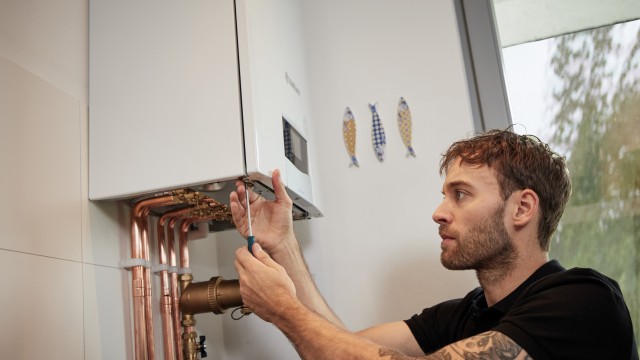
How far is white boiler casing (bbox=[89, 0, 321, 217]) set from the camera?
143 cm

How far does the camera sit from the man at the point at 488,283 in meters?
1.13

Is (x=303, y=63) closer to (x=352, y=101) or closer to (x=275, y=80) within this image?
(x=352, y=101)

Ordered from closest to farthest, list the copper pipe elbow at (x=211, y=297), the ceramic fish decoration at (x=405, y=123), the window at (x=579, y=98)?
1. the copper pipe elbow at (x=211, y=297)
2. the window at (x=579, y=98)
3. the ceramic fish decoration at (x=405, y=123)

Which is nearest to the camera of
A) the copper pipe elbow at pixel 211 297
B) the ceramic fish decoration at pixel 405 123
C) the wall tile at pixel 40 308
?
the wall tile at pixel 40 308

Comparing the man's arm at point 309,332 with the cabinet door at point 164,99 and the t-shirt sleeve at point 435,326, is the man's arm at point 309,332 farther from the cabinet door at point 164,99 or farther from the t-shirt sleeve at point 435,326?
the t-shirt sleeve at point 435,326

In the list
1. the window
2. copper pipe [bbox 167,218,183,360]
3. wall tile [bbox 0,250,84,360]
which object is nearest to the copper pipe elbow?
copper pipe [bbox 167,218,183,360]

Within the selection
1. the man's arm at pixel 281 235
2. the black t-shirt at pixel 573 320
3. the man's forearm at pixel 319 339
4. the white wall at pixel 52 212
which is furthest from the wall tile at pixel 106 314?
the black t-shirt at pixel 573 320

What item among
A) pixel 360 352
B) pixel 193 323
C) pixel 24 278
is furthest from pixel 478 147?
pixel 24 278

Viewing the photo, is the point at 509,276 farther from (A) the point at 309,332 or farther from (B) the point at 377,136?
(B) the point at 377,136

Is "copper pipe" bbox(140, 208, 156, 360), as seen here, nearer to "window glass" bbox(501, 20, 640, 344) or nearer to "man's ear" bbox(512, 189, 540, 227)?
"man's ear" bbox(512, 189, 540, 227)

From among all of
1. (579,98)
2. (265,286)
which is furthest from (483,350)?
(579,98)

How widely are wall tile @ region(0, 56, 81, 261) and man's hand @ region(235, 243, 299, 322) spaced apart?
1.39 feet

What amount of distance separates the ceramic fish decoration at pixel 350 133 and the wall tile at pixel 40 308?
3.10ft

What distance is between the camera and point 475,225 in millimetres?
1439
